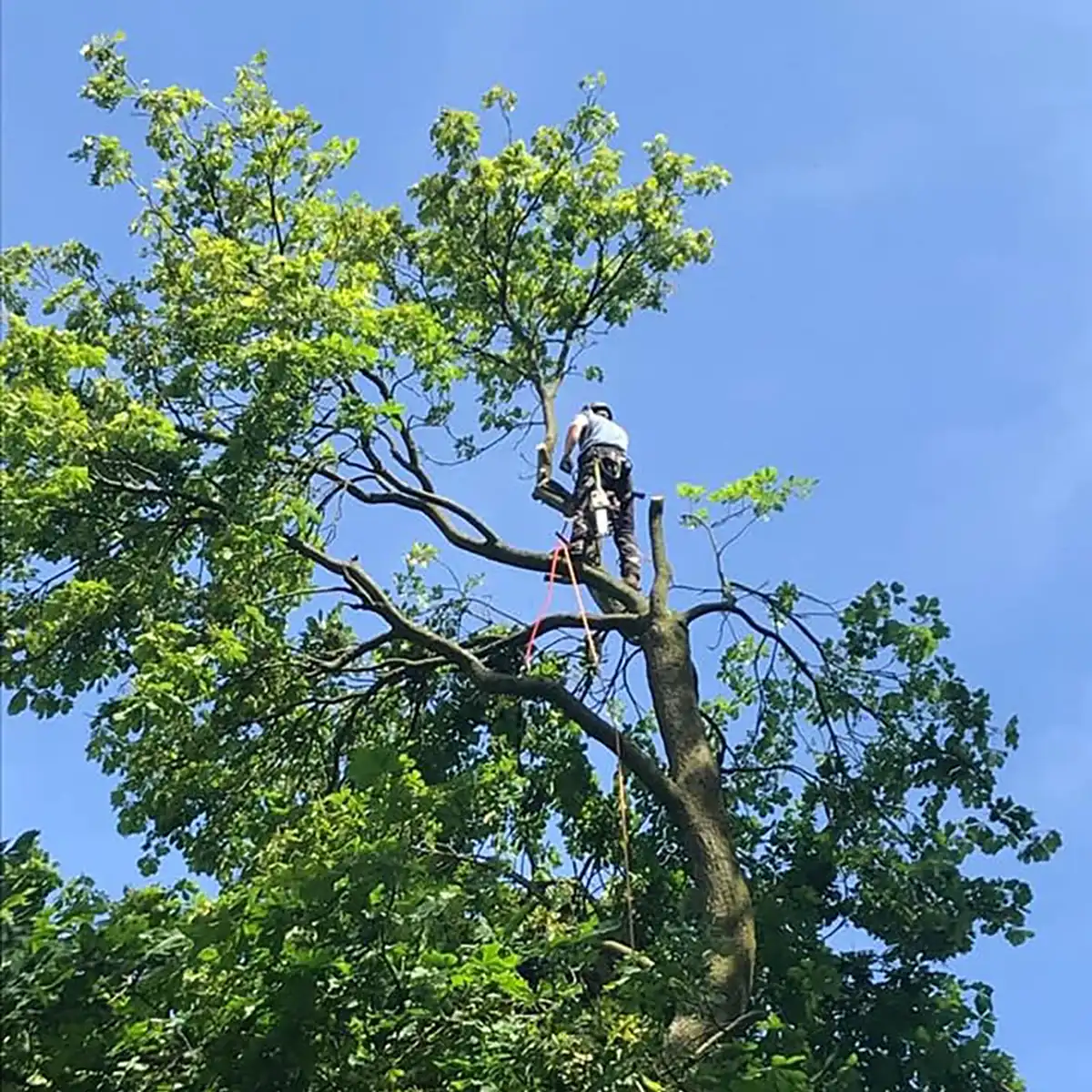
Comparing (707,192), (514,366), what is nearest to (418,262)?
(514,366)

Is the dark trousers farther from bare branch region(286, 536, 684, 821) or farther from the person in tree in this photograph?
bare branch region(286, 536, 684, 821)

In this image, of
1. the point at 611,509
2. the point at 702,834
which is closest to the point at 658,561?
the point at 611,509

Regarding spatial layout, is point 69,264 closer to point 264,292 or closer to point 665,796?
point 264,292

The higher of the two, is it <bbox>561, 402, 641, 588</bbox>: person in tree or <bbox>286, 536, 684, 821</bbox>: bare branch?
<bbox>561, 402, 641, 588</bbox>: person in tree

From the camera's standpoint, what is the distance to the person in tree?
407 inches

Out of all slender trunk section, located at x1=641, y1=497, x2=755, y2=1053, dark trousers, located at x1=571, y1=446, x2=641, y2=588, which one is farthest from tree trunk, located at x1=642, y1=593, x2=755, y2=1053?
dark trousers, located at x1=571, y1=446, x2=641, y2=588

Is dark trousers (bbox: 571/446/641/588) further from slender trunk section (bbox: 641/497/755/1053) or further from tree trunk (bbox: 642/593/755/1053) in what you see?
tree trunk (bbox: 642/593/755/1053)

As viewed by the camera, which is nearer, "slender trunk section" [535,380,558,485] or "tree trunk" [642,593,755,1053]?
"tree trunk" [642,593,755,1053]

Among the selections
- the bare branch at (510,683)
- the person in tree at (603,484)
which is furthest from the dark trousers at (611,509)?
the bare branch at (510,683)

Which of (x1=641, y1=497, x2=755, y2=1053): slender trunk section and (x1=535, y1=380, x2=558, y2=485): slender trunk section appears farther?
(x1=535, y1=380, x2=558, y2=485): slender trunk section

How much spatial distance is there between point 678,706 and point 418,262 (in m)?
4.60

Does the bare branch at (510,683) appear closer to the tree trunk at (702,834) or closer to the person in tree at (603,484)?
the tree trunk at (702,834)

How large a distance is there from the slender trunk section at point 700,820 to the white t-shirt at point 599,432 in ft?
2.16

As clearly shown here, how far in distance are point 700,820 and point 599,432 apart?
2992mm
